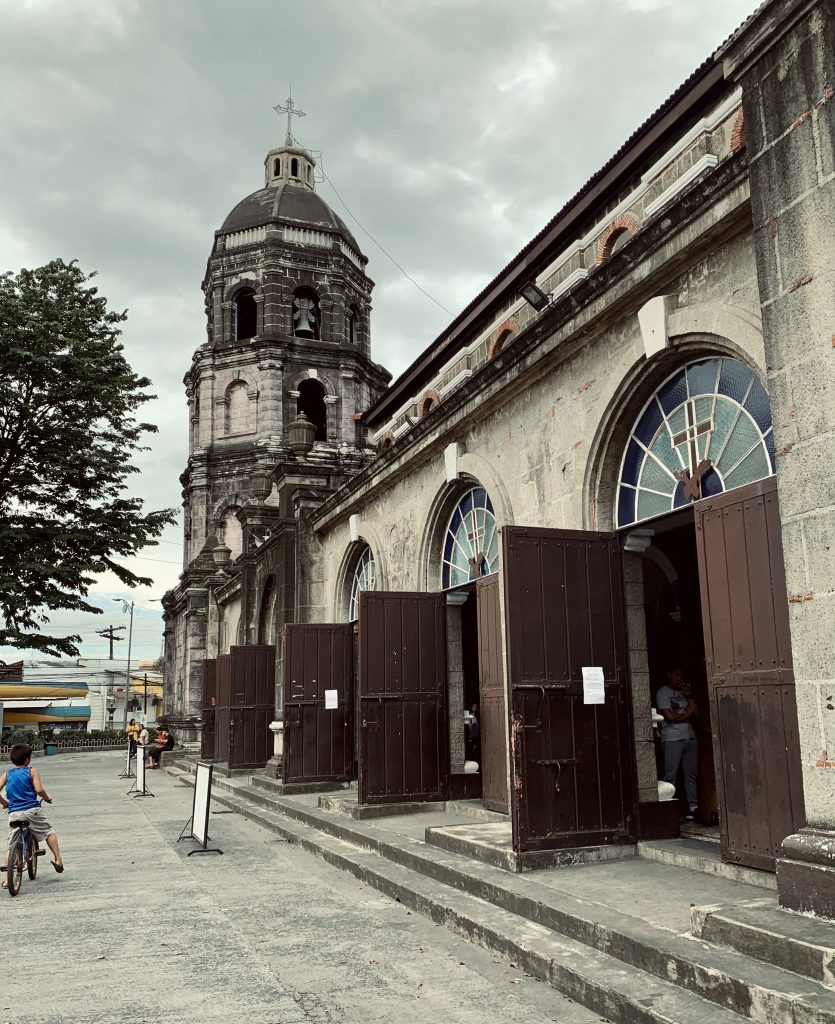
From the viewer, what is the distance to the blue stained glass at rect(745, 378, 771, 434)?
19.6ft

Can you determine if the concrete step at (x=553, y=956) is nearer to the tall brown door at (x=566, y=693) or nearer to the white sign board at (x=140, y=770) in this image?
the tall brown door at (x=566, y=693)

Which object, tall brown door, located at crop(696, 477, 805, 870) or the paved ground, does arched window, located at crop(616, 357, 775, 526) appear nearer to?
tall brown door, located at crop(696, 477, 805, 870)

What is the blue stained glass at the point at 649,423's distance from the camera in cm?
729

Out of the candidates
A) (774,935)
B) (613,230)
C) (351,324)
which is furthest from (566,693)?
(351,324)

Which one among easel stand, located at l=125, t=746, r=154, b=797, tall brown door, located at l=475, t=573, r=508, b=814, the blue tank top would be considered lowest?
easel stand, located at l=125, t=746, r=154, b=797

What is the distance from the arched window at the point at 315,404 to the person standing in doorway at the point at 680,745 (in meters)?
32.0

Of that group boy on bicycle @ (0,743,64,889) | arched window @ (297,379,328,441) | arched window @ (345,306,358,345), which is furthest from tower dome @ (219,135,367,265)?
boy on bicycle @ (0,743,64,889)

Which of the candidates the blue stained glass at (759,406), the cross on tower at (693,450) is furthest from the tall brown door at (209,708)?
the blue stained glass at (759,406)

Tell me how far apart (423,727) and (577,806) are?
13.0 feet

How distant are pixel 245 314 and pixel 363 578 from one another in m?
29.5

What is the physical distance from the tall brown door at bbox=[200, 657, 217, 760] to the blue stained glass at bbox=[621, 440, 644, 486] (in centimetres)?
1738

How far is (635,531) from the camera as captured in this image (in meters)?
7.53

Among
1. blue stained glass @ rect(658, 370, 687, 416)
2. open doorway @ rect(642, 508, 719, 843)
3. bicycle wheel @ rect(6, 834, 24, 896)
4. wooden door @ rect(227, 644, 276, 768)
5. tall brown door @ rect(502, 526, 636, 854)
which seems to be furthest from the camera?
wooden door @ rect(227, 644, 276, 768)

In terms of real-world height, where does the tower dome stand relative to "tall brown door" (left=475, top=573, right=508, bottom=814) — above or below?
above
